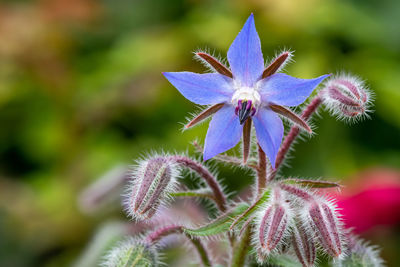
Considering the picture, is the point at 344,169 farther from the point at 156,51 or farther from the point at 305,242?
the point at 305,242

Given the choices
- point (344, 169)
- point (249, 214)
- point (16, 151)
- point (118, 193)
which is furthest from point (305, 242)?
point (16, 151)

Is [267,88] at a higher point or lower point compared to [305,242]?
higher

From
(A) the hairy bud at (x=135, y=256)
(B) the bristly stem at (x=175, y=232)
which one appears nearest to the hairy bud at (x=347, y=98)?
(B) the bristly stem at (x=175, y=232)

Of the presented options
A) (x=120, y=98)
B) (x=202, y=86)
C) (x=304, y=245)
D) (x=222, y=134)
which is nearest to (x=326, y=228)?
(x=304, y=245)

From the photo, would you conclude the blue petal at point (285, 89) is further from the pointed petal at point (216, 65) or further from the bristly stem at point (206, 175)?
the bristly stem at point (206, 175)

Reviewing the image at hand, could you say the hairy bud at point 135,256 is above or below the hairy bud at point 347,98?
below

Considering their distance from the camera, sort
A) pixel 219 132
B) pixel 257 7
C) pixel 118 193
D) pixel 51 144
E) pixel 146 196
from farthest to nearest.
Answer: pixel 257 7, pixel 51 144, pixel 118 193, pixel 146 196, pixel 219 132
